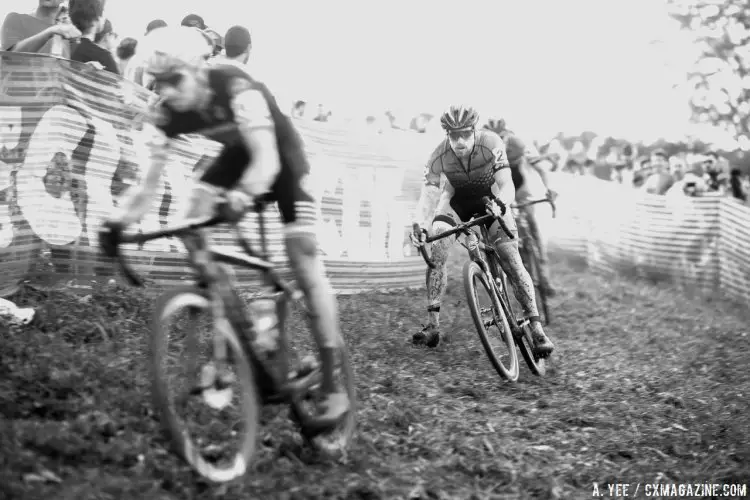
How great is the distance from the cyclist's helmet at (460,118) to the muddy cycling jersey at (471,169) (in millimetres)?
395

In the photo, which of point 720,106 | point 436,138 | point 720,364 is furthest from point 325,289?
point 720,106

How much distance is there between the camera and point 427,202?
8867 millimetres

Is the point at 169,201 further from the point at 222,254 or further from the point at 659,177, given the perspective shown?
the point at 659,177

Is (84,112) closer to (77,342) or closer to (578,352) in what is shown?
(77,342)

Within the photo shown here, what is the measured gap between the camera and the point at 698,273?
1725 centimetres

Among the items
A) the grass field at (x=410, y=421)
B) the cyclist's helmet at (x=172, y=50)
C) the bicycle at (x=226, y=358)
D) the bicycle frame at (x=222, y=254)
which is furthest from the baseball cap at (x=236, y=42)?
the cyclist's helmet at (x=172, y=50)

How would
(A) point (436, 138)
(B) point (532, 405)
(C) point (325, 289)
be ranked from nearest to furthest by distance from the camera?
(C) point (325, 289) → (B) point (532, 405) → (A) point (436, 138)

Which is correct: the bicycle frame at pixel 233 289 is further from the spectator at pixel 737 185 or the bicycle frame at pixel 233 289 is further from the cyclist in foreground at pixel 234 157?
the spectator at pixel 737 185

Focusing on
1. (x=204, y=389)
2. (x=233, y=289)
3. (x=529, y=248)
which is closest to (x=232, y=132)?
(x=233, y=289)

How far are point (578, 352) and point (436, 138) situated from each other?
5248mm

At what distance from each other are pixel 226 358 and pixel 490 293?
12.7 ft

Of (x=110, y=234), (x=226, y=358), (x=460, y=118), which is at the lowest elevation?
(x=226, y=358)

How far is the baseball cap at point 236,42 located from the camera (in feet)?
27.5

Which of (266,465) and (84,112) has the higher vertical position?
(84,112)
